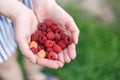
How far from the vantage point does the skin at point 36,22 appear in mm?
1487

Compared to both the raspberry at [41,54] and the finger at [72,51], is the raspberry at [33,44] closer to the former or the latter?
the raspberry at [41,54]

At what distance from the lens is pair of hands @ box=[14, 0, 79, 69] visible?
1479 millimetres

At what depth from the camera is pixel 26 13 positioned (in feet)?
5.13

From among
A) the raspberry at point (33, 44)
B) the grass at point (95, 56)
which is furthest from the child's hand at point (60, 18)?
the grass at point (95, 56)

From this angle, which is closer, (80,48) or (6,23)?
(6,23)

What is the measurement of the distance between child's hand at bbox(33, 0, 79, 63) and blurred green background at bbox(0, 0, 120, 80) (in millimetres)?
698

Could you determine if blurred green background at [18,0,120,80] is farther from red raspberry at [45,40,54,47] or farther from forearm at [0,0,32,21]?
forearm at [0,0,32,21]

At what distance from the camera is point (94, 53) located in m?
2.38

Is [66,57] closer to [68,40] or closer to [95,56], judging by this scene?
[68,40]

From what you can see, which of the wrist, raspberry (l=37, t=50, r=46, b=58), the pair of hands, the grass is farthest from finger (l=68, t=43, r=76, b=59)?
the grass

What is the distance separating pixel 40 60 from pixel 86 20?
1.12 meters

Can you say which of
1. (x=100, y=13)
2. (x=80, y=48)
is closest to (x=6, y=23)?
(x=80, y=48)

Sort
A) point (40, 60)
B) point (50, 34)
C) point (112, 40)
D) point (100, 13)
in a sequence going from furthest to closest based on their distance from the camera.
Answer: point (100, 13) → point (112, 40) → point (50, 34) → point (40, 60)

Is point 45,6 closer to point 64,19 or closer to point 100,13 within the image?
point 64,19
